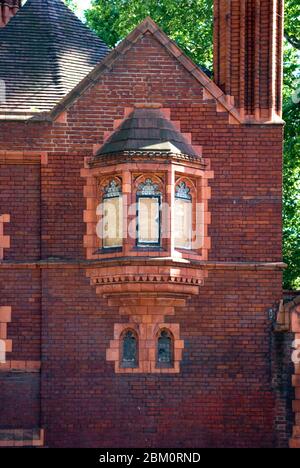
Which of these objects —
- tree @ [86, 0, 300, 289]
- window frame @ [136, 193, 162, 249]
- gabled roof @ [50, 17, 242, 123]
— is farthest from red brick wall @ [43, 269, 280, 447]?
tree @ [86, 0, 300, 289]

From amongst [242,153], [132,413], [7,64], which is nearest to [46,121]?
[7,64]

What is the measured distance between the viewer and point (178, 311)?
1083 inches

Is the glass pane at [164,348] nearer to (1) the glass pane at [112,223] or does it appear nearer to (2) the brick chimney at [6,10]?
(1) the glass pane at [112,223]

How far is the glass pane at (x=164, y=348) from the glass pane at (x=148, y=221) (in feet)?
5.65

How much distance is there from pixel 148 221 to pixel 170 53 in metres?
3.16

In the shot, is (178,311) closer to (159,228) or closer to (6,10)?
(159,228)

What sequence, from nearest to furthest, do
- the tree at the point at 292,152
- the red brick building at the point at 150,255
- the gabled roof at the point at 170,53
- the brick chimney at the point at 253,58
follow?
1. the red brick building at the point at 150,255
2. the gabled roof at the point at 170,53
3. the brick chimney at the point at 253,58
4. the tree at the point at 292,152

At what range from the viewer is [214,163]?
27.9 metres

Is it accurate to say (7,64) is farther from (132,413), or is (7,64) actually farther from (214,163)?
(132,413)

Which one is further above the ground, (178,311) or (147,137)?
(147,137)

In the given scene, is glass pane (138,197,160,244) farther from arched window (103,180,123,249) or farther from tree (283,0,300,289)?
tree (283,0,300,289)

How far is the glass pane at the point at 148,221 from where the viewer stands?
27125 mm

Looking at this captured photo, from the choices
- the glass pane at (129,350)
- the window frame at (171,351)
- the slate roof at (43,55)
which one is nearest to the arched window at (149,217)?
the window frame at (171,351)

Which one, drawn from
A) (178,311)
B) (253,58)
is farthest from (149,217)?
(253,58)
